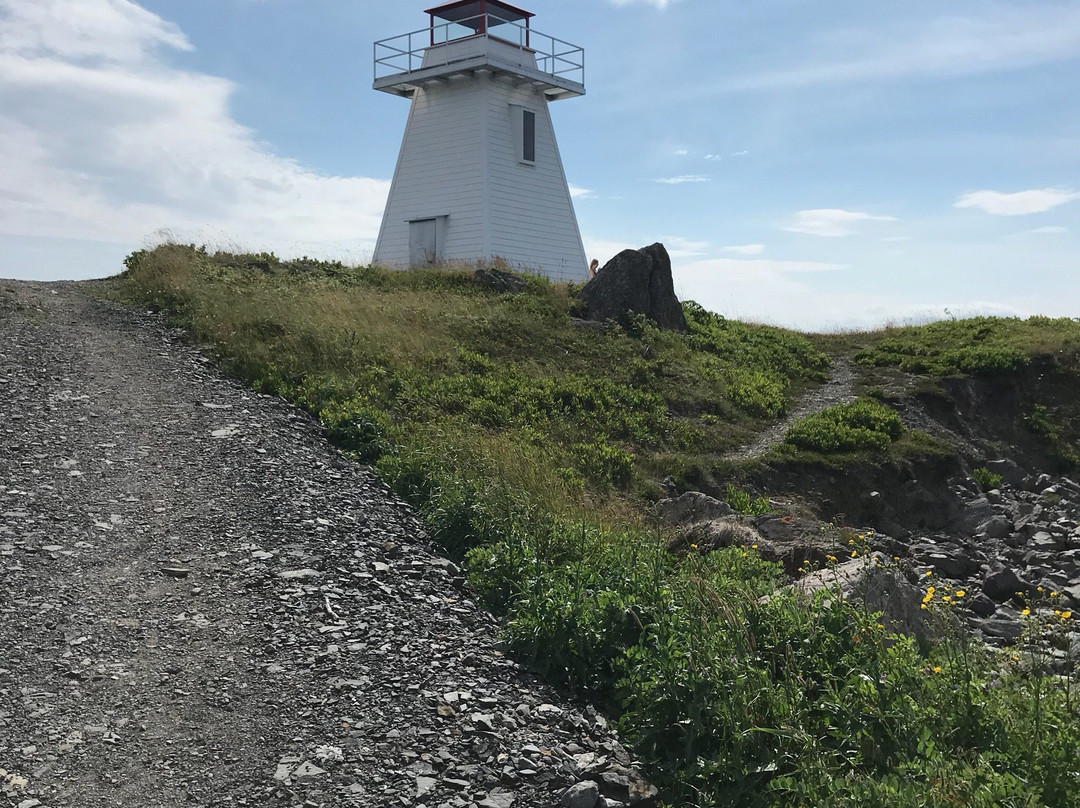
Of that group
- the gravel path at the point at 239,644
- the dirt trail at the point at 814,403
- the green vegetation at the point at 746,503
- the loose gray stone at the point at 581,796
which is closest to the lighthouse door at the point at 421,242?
the dirt trail at the point at 814,403

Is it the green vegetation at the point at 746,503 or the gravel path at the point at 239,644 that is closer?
the gravel path at the point at 239,644

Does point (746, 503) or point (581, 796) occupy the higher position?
point (746, 503)

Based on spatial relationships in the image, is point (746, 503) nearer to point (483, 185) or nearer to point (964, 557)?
point (964, 557)

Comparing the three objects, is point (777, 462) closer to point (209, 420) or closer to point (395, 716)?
point (209, 420)

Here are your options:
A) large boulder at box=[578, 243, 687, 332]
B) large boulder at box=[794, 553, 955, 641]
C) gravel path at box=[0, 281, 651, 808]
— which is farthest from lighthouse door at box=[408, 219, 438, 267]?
large boulder at box=[794, 553, 955, 641]

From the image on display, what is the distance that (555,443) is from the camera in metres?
15.5

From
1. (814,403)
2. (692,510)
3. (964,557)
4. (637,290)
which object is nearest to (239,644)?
(692,510)

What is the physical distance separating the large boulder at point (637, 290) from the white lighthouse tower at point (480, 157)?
21.4 ft

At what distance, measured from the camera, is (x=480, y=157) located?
32.2 meters

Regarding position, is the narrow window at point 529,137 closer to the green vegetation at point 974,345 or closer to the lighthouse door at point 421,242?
the lighthouse door at point 421,242

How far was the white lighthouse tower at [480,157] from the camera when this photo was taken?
1267 inches

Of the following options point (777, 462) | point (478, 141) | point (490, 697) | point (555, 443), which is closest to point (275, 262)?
point (478, 141)

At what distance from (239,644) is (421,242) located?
2748 centimetres

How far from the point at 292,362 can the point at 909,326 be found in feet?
81.9
